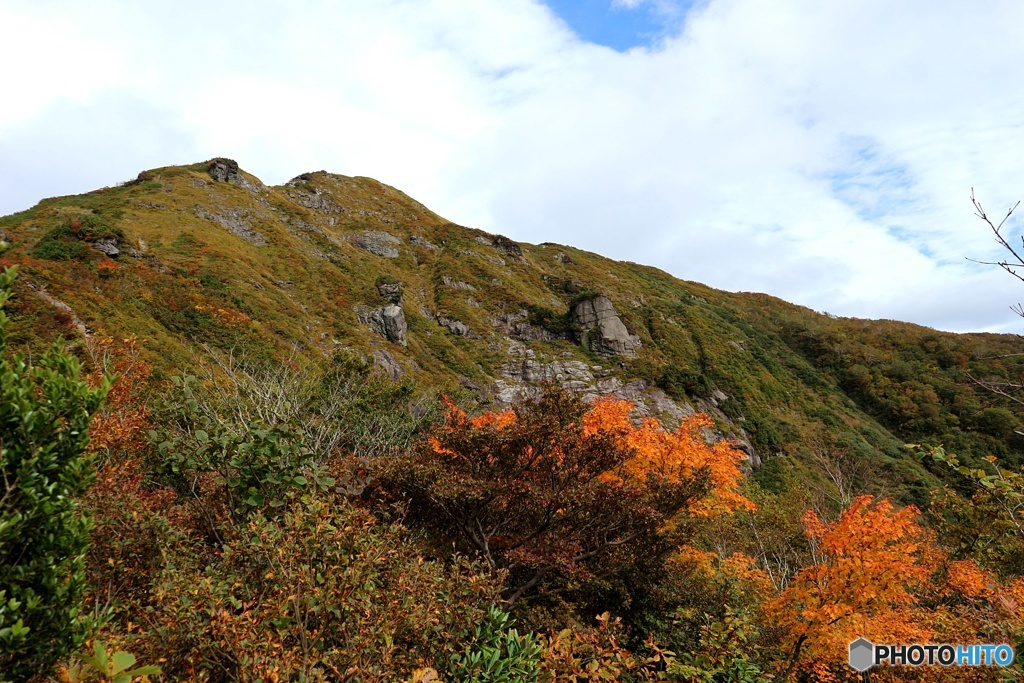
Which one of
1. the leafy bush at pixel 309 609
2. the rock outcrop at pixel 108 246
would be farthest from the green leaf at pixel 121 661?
the rock outcrop at pixel 108 246

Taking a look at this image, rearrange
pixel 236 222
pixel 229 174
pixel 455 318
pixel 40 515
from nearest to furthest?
pixel 40 515
pixel 236 222
pixel 455 318
pixel 229 174

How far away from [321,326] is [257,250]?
54.7ft

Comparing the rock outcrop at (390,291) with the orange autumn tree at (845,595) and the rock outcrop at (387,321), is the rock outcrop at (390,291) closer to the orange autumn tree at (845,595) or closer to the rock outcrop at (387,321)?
the rock outcrop at (387,321)

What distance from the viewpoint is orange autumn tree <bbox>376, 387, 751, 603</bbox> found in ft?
27.3

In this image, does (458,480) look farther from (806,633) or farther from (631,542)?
(806,633)

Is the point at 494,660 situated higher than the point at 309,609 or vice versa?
the point at 309,609

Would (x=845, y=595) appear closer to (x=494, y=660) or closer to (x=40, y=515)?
(x=494, y=660)

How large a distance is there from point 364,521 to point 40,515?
3.31 meters

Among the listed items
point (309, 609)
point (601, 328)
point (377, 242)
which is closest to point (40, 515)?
point (309, 609)

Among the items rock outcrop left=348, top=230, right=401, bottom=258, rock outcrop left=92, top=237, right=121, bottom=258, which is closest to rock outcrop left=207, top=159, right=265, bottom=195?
rock outcrop left=348, top=230, right=401, bottom=258

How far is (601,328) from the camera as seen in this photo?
68000mm

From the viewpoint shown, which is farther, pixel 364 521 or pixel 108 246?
pixel 108 246

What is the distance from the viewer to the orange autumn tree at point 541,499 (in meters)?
8.33

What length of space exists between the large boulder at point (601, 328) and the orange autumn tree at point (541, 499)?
57979 millimetres
